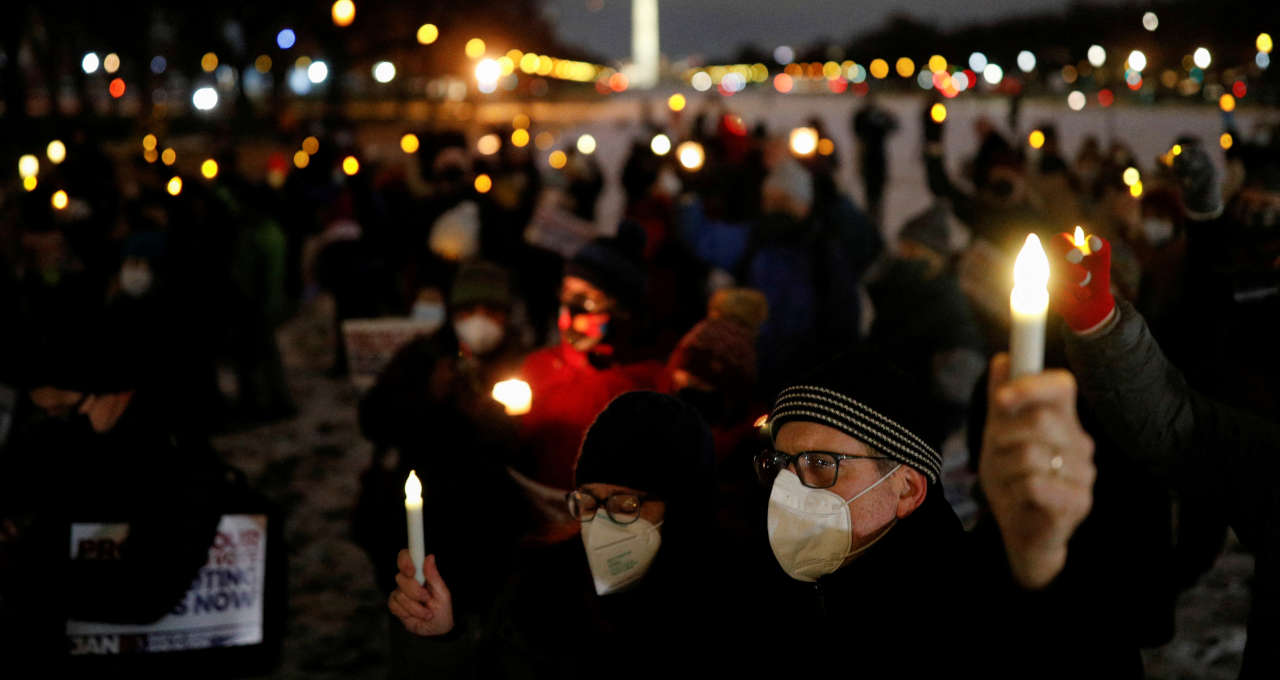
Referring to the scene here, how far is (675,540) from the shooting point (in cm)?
257

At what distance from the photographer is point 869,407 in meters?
2.04

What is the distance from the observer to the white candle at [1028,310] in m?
1.10

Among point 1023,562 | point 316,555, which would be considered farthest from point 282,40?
point 1023,562

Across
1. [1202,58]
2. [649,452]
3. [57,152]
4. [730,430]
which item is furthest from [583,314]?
[57,152]

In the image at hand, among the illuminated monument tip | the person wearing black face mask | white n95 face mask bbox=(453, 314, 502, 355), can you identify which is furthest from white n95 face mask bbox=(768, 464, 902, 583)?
the illuminated monument tip

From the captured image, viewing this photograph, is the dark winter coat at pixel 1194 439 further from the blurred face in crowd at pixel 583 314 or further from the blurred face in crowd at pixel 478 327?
the blurred face in crowd at pixel 478 327

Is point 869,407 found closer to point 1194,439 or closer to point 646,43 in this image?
point 1194,439

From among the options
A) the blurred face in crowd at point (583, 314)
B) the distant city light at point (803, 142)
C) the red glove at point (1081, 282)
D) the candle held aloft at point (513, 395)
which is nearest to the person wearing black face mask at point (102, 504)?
the candle held aloft at point (513, 395)

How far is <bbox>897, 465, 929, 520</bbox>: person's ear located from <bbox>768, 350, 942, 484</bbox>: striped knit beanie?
0.01 metres

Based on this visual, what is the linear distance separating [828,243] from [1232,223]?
85.2 inches

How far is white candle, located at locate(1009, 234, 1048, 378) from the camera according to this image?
1.10 meters

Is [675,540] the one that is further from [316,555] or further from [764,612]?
[316,555]

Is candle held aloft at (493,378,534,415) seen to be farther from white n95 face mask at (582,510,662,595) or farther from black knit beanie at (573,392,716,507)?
white n95 face mask at (582,510,662,595)

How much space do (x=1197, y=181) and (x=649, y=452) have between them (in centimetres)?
236
